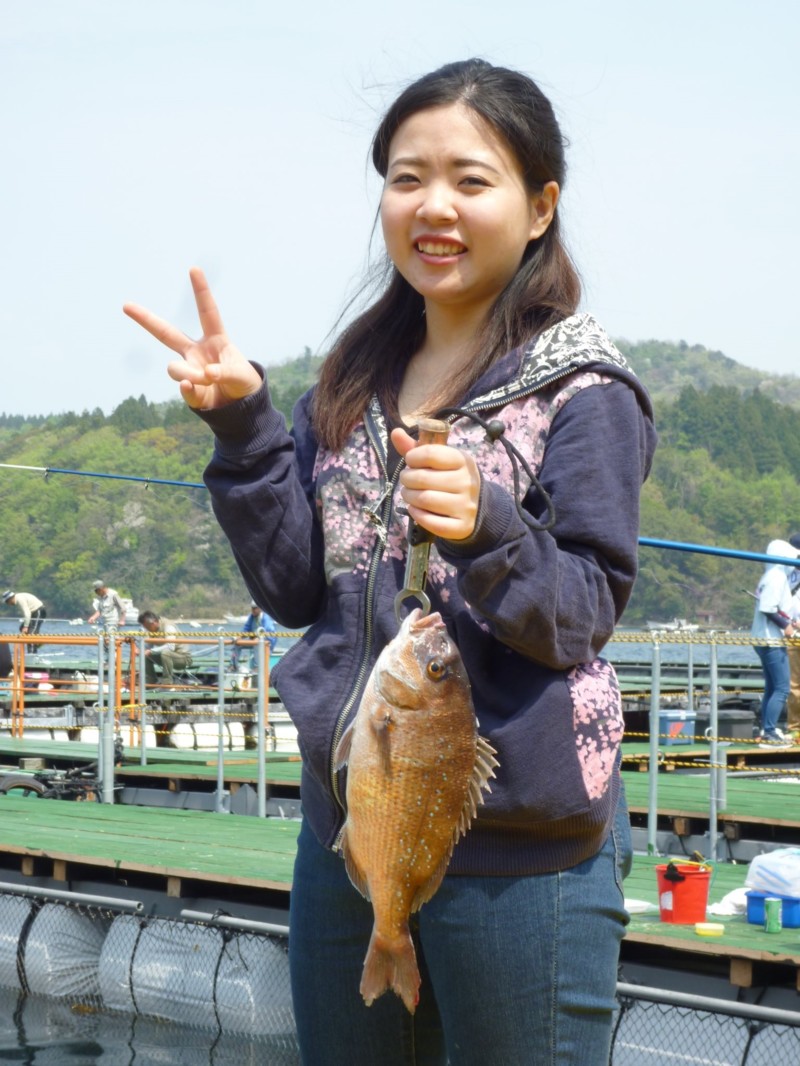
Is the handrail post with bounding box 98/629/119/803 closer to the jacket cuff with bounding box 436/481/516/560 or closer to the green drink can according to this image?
the green drink can

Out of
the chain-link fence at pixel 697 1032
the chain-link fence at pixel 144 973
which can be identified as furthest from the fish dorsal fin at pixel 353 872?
the chain-link fence at pixel 144 973

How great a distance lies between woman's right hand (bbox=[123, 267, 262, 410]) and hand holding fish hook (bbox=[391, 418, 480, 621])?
361mm

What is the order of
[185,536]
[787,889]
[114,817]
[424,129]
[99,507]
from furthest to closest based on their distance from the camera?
1. [185,536]
2. [99,507]
3. [114,817]
4. [787,889]
5. [424,129]

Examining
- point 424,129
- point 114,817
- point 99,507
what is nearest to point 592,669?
point 424,129

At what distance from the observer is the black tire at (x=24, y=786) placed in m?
11.1

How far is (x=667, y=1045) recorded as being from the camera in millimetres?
5137

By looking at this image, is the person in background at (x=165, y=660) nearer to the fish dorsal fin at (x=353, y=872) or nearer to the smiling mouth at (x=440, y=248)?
the smiling mouth at (x=440, y=248)

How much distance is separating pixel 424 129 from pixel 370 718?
3.10 ft

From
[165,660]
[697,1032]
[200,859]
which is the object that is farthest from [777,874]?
[165,660]

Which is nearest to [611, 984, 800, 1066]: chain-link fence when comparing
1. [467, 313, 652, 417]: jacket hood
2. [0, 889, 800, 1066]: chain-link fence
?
Result: [0, 889, 800, 1066]: chain-link fence

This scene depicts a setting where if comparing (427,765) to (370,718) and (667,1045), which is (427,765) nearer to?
(370,718)

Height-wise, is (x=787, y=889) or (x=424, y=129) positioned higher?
(x=424, y=129)

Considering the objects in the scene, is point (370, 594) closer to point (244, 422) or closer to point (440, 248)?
point (244, 422)

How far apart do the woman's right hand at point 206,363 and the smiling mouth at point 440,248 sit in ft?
1.13
